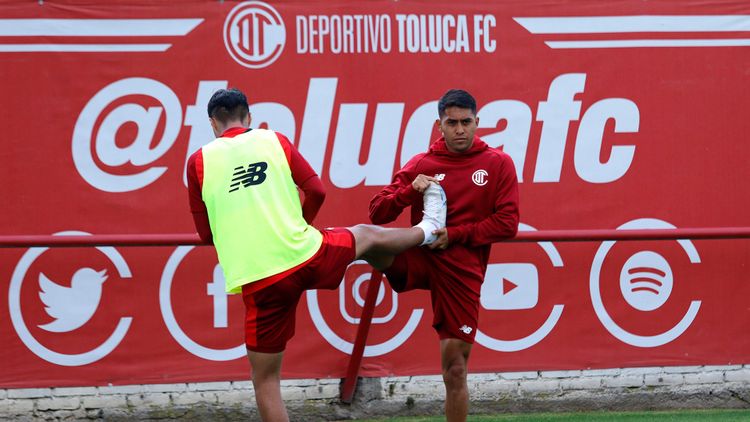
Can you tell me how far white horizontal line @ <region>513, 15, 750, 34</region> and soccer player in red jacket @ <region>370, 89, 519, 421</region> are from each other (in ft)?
5.56

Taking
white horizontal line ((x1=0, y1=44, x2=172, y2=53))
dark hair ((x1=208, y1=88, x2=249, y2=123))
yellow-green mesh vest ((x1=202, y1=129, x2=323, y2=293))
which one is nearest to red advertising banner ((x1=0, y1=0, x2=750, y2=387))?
white horizontal line ((x1=0, y1=44, x2=172, y2=53))

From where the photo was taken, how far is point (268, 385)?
508cm

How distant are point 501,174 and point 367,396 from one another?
2.03 meters

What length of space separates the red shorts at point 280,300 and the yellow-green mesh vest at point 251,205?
66 mm

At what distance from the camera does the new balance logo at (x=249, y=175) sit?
4.94 m

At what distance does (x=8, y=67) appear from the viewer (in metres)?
6.79

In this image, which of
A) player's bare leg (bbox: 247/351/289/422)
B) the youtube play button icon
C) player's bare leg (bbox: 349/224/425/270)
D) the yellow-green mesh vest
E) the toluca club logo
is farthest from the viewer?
the youtube play button icon

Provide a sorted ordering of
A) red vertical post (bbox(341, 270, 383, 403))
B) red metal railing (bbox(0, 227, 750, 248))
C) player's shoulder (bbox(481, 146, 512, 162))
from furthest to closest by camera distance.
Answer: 1. red vertical post (bbox(341, 270, 383, 403))
2. red metal railing (bbox(0, 227, 750, 248))
3. player's shoulder (bbox(481, 146, 512, 162))

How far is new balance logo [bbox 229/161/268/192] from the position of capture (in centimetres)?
494

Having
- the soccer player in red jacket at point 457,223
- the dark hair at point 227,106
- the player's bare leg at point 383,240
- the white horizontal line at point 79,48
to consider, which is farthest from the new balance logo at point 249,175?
the white horizontal line at point 79,48

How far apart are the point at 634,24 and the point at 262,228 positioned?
325 centimetres

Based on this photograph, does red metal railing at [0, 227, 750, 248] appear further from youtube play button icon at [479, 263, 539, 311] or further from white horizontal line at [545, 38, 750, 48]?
white horizontal line at [545, 38, 750, 48]

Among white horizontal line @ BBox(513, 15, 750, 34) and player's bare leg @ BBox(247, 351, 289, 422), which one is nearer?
player's bare leg @ BBox(247, 351, 289, 422)

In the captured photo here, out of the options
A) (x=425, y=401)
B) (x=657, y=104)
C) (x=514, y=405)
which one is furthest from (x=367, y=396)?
(x=657, y=104)
